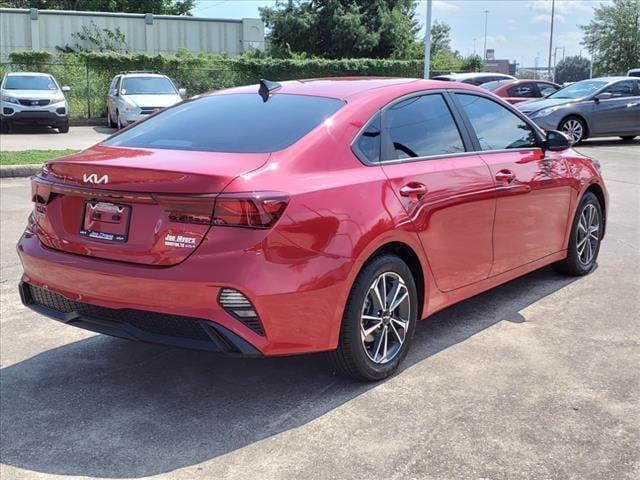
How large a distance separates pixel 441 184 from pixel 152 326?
6.12ft

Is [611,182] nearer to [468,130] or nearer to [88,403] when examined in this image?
[468,130]

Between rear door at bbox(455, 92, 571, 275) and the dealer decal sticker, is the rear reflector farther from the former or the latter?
rear door at bbox(455, 92, 571, 275)

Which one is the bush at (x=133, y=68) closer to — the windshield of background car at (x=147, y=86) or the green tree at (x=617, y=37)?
the windshield of background car at (x=147, y=86)

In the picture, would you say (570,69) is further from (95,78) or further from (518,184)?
(518,184)

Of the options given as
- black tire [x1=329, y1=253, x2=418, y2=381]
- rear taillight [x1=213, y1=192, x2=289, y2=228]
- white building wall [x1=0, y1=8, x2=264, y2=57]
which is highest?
white building wall [x1=0, y1=8, x2=264, y2=57]

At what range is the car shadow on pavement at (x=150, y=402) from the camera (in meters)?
3.24

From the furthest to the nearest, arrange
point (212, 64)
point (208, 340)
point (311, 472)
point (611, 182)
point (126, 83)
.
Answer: point (212, 64) < point (126, 83) < point (611, 182) < point (208, 340) < point (311, 472)

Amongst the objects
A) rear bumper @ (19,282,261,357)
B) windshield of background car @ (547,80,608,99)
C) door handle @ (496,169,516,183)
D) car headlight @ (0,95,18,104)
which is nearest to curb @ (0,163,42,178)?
car headlight @ (0,95,18,104)

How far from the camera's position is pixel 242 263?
322 centimetres

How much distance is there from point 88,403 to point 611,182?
982 centimetres

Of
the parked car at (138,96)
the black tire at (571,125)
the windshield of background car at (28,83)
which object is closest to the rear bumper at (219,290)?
the black tire at (571,125)

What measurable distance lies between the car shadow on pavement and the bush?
72.8 ft

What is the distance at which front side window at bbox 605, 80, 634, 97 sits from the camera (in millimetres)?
16500

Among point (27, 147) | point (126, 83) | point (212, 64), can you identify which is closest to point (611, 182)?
point (27, 147)
